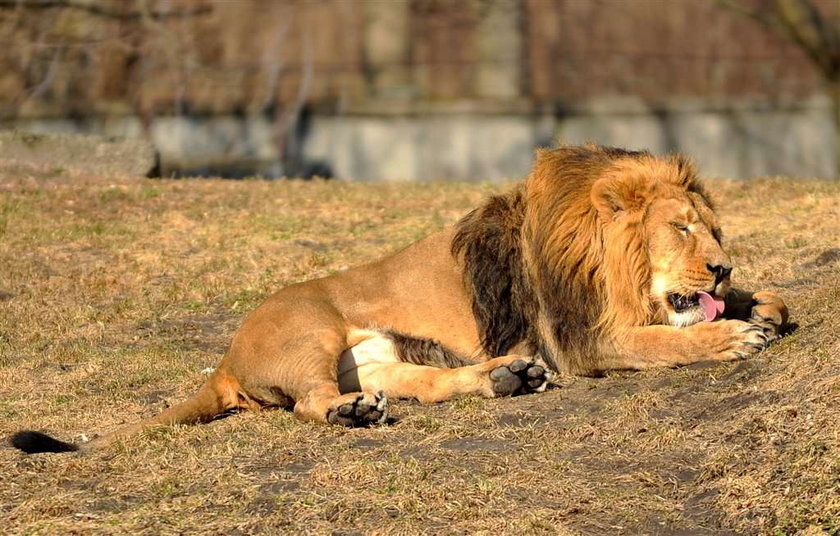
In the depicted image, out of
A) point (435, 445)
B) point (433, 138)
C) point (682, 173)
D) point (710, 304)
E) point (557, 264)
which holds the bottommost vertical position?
point (433, 138)

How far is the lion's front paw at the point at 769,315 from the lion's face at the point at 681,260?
0.28 metres

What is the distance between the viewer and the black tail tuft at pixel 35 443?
5.83 meters

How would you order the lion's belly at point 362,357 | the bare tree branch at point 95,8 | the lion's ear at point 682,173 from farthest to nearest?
the bare tree branch at point 95,8
the lion's belly at point 362,357
the lion's ear at point 682,173

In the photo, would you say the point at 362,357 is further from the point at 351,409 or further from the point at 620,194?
the point at 620,194

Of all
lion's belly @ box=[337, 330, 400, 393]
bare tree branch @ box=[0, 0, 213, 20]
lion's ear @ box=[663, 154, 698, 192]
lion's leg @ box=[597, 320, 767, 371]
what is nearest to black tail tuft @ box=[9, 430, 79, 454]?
lion's belly @ box=[337, 330, 400, 393]

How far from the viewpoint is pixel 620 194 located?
6.64m

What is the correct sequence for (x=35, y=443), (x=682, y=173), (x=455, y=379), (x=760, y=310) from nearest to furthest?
(x=35, y=443) < (x=455, y=379) < (x=760, y=310) < (x=682, y=173)

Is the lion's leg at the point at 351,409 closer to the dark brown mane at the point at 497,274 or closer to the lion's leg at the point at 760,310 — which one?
the dark brown mane at the point at 497,274

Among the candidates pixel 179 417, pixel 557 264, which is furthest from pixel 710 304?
pixel 179 417

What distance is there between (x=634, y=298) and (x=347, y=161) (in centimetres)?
1138

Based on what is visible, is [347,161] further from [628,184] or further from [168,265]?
[628,184]

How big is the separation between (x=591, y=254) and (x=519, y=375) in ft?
2.15

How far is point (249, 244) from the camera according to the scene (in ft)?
33.6

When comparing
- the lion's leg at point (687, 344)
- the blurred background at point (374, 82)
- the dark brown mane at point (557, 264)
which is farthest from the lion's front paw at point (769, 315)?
the blurred background at point (374, 82)
